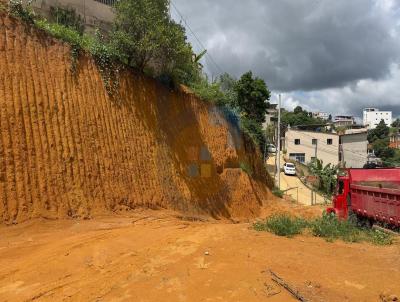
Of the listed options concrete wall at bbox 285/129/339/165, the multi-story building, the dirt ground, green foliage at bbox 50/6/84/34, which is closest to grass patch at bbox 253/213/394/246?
the dirt ground

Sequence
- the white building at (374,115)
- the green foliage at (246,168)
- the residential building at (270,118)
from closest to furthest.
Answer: the green foliage at (246,168), the residential building at (270,118), the white building at (374,115)

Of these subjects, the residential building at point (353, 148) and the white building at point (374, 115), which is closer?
the residential building at point (353, 148)

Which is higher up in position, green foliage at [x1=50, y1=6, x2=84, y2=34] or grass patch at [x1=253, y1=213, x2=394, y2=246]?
green foliage at [x1=50, y1=6, x2=84, y2=34]

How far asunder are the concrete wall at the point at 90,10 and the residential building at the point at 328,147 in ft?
135

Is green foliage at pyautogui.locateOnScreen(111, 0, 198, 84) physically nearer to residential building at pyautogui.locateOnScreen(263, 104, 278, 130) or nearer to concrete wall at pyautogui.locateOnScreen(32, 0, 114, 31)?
concrete wall at pyautogui.locateOnScreen(32, 0, 114, 31)

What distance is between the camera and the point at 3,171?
1098cm

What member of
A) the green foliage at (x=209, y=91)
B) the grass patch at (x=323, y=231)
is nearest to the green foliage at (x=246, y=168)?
the green foliage at (x=209, y=91)

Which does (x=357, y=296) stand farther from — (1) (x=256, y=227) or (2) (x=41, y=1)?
(2) (x=41, y=1)

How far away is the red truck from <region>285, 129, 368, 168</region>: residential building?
4120cm

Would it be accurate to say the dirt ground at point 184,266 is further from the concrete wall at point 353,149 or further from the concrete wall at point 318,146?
the concrete wall at point 353,149

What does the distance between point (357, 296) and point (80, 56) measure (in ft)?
38.5


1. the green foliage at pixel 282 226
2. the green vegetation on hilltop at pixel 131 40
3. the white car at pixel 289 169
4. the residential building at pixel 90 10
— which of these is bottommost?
the green foliage at pixel 282 226

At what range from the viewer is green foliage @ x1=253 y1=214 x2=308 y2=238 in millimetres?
10766

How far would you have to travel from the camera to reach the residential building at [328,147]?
58.0 meters
